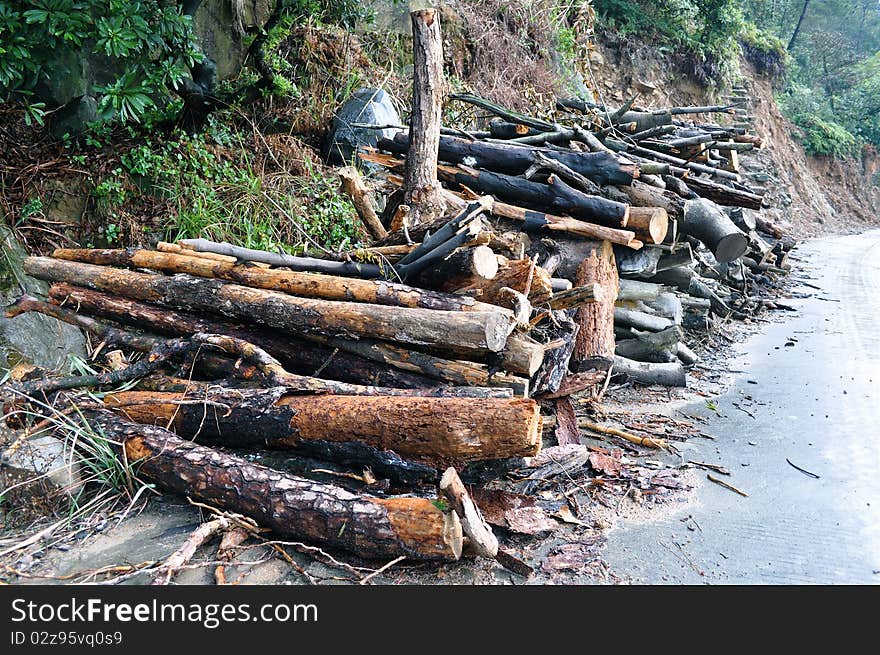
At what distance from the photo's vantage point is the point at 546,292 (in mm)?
3922

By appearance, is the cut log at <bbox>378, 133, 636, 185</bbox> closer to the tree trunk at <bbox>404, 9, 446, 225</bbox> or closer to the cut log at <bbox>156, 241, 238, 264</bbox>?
the tree trunk at <bbox>404, 9, 446, 225</bbox>

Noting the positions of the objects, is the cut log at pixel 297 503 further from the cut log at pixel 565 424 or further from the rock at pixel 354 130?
the rock at pixel 354 130

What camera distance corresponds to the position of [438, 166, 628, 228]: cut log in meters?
5.24

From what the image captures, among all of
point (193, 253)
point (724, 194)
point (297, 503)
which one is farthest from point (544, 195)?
point (297, 503)

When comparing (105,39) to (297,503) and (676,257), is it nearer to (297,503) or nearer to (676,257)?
(297,503)

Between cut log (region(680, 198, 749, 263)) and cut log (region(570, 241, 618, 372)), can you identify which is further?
cut log (region(680, 198, 749, 263))

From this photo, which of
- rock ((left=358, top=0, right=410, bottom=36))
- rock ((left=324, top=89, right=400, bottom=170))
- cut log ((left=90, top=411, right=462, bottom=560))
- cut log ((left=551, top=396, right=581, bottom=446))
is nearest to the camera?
cut log ((left=90, top=411, right=462, bottom=560))

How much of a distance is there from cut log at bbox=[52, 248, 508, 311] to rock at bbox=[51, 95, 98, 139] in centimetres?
210

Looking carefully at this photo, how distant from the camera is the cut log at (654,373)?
5.27 metres

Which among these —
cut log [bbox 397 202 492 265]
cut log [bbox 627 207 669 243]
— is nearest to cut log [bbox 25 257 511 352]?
cut log [bbox 397 202 492 265]

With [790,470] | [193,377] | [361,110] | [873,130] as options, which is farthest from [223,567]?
[873,130]
